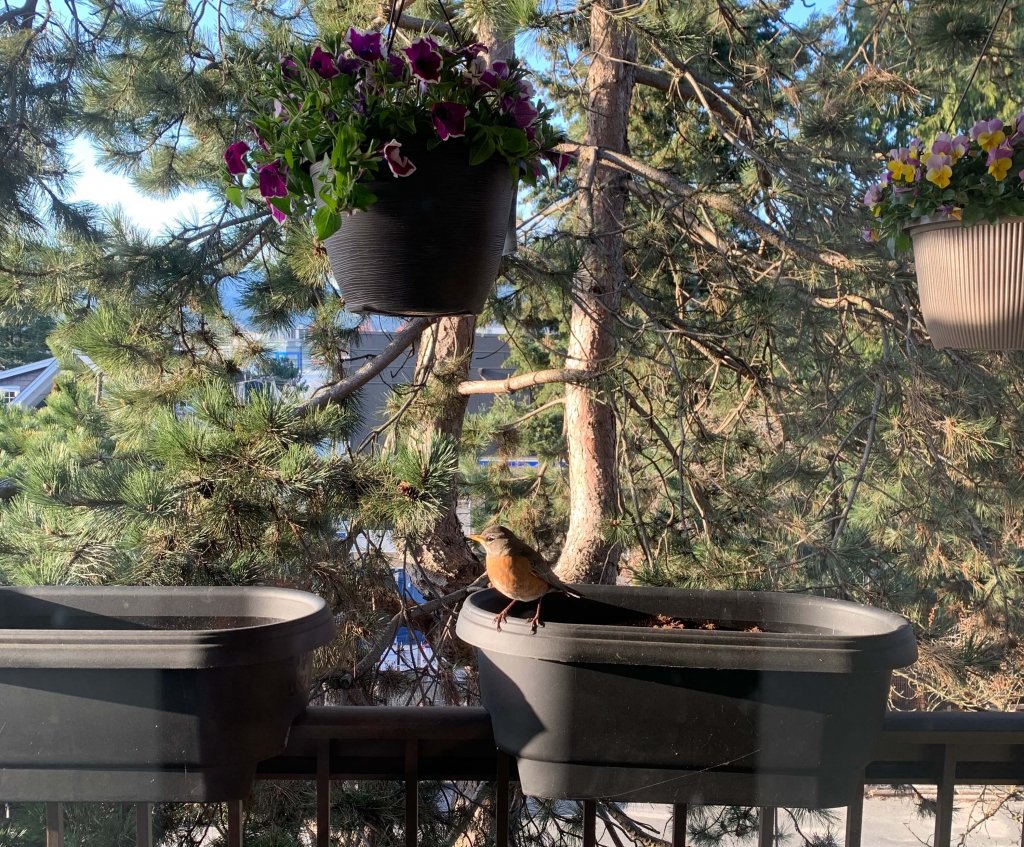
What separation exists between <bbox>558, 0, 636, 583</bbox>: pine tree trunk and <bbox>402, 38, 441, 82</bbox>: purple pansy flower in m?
1.19

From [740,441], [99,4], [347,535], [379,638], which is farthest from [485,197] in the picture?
[740,441]

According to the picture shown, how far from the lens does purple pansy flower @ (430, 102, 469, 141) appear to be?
0.80 meters

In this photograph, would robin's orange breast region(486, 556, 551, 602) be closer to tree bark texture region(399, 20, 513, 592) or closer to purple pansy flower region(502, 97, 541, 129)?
purple pansy flower region(502, 97, 541, 129)

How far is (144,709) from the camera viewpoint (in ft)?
2.33

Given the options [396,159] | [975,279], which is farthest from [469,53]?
[975,279]

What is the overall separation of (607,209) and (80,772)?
209 centimetres

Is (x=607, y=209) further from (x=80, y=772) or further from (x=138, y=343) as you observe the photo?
(x=80, y=772)

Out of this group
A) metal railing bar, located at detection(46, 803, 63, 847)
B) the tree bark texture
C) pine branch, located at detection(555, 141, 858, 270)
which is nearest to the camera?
metal railing bar, located at detection(46, 803, 63, 847)

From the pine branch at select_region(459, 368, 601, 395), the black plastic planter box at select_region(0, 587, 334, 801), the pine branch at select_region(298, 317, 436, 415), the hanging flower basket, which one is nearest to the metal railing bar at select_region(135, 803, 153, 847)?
the black plastic planter box at select_region(0, 587, 334, 801)

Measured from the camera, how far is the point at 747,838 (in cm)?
166

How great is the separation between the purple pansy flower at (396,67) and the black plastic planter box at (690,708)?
1.66 ft

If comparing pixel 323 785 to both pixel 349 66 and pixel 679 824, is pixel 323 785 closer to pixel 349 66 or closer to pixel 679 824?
pixel 679 824

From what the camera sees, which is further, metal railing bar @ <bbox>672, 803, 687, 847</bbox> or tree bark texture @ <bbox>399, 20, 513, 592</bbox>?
tree bark texture @ <bbox>399, 20, 513, 592</bbox>

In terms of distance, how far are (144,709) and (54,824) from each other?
0.21m
